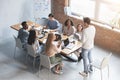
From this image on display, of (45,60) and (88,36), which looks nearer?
(88,36)

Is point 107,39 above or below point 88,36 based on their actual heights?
below

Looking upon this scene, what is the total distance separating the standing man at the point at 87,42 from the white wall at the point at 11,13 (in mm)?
3031

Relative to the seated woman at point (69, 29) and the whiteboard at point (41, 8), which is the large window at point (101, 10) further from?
the seated woman at point (69, 29)

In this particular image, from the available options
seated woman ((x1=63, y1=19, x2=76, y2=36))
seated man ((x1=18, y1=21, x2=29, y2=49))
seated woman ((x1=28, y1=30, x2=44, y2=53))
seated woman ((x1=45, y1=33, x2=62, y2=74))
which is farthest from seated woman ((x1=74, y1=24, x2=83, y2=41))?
seated man ((x1=18, y1=21, x2=29, y2=49))

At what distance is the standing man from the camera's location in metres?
5.65

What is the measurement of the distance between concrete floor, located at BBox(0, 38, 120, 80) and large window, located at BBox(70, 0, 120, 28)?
3.54ft

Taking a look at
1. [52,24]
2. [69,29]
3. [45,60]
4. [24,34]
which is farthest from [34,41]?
[52,24]

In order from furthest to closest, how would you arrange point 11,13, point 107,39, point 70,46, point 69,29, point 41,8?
point 41,8
point 11,13
point 107,39
point 69,29
point 70,46

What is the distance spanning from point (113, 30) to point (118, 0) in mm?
911

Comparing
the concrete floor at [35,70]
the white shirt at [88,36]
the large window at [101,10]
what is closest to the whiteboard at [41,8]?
the large window at [101,10]

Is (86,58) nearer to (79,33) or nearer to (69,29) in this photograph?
(79,33)

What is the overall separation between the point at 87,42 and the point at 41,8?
10.3 ft

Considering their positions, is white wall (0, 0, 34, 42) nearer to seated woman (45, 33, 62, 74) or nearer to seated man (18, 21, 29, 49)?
seated man (18, 21, 29, 49)

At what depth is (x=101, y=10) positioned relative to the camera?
7766 mm
